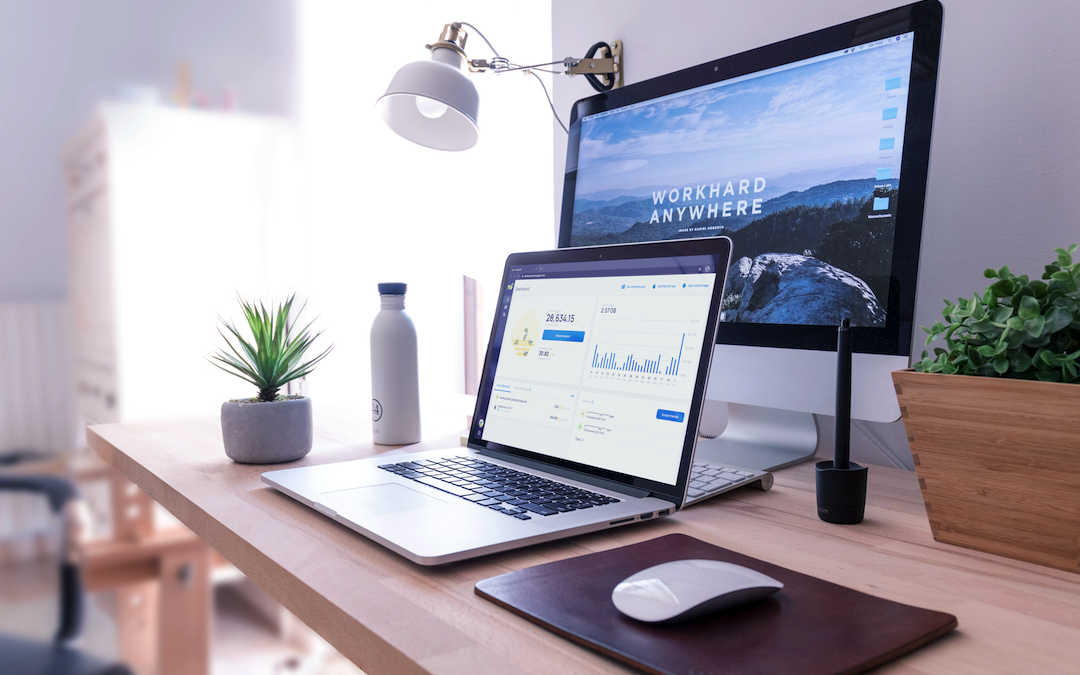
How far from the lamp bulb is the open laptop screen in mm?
424

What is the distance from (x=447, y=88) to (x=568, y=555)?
764mm

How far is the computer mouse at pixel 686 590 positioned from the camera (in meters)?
0.38

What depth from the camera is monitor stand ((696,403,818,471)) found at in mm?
830

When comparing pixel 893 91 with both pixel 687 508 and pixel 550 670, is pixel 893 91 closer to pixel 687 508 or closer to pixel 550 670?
pixel 687 508

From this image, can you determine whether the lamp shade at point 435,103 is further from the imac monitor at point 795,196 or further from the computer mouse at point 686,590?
the computer mouse at point 686,590

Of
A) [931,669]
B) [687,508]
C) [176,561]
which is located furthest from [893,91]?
[176,561]

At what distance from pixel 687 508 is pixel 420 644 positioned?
→ 0.35 meters

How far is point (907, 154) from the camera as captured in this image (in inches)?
27.2

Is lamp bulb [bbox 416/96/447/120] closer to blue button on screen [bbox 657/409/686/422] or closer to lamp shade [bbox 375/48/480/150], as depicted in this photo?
lamp shade [bbox 375/48/480/150]

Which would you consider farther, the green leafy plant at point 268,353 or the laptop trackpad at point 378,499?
the green leafy plant at point 268,353

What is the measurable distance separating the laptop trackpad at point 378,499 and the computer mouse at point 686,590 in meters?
0.25

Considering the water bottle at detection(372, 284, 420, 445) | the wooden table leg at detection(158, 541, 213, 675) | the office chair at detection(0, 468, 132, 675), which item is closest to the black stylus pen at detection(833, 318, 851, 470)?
the water bottle at detection(372, 284, 420, 445)

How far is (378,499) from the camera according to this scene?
63 centimetres

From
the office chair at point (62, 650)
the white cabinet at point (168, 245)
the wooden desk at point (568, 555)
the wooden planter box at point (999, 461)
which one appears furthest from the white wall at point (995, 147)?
the white cabinet at point (168, 245)
